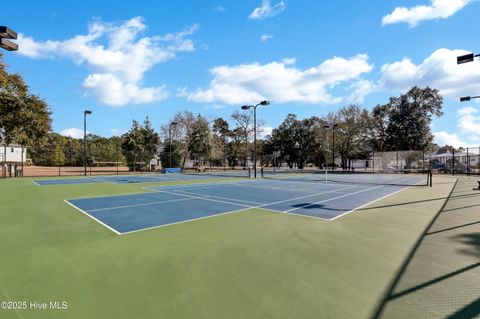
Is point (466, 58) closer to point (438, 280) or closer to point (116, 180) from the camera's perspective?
point (438, 280)

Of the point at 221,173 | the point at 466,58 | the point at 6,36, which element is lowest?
the point at 221,173

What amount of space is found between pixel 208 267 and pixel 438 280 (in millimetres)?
3413

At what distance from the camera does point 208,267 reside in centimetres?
429

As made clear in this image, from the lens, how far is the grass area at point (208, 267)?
3.13m

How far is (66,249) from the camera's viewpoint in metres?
5.17

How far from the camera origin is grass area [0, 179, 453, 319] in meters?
3.13

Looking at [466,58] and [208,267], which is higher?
[466,58]

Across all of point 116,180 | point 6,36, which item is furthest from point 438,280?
point 116,180

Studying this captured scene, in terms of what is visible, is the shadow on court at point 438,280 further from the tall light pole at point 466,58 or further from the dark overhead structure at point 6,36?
the dark overhead structure at point 6,36

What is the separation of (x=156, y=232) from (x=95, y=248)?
1435 millimetres

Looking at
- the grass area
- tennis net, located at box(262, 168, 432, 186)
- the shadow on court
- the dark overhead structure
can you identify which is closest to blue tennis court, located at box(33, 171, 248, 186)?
tennis net, located at box(262, 168, 432, 186)

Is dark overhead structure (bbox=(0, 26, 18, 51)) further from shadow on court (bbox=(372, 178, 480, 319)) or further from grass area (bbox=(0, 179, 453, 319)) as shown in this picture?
shadow on court (bbox=(372, 178, 480, 319))

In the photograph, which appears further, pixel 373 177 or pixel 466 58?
pixel 373 177

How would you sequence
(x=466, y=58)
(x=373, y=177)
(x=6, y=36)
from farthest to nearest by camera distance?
(x=373, y=177) < (x=466, y=58) < (x=6, y=36)
